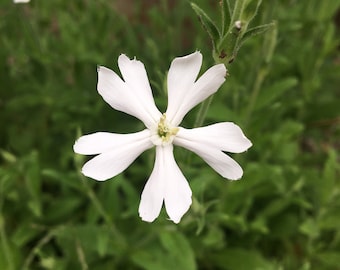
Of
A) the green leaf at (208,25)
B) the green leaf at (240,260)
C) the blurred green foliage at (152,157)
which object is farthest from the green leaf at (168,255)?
the green leaf at (208,25)

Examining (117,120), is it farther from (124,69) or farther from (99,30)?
(124,69)

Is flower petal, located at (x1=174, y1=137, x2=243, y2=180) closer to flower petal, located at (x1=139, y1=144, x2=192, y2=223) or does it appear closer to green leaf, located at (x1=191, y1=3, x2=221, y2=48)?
flower petal, located at (x1=139, y1=144, x2=192, y2=223)

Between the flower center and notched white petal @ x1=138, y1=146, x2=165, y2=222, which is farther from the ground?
the flower center

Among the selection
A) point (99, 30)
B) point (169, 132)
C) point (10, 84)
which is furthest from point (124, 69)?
point (10, 84)

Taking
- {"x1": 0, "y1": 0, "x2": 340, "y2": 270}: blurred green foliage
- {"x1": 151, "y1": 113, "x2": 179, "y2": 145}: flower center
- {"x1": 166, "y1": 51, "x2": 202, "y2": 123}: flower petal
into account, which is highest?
{"x1": 0, "y1": 0, "x2": 340, "y2": 270}: blurred green foliage

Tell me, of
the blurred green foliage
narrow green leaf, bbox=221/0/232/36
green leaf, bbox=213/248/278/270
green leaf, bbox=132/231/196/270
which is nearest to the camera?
narrow green leaf, bbox=221/0/232/36

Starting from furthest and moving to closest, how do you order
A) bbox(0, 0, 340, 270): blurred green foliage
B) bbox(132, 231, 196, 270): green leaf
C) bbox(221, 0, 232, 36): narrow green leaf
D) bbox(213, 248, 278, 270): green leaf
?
bbox(213, 248, 278, 270): green leaf
bbox(0, 0, 340, 270): blurred green foliage
bbox(132, 231, 196, 270): green leaf
bbox(221, 0, 232, 36): narrow green leaf

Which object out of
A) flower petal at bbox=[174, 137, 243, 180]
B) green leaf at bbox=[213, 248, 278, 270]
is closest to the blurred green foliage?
green leaf at bbox=[213, 248, 278, 270]

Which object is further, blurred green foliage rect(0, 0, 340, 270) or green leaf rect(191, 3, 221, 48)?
blurred green foliage rect(0, 0, 340, 270)

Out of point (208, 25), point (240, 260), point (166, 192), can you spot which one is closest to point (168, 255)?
point (240, 260)

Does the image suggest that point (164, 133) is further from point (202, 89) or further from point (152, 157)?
point (152, 157)
